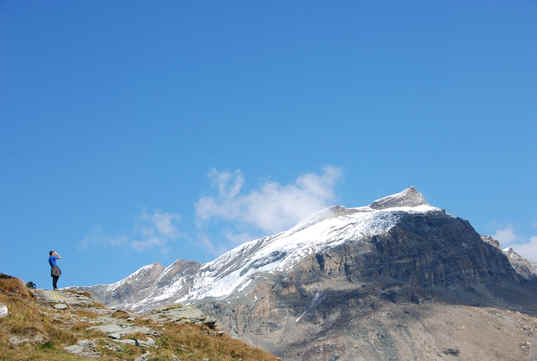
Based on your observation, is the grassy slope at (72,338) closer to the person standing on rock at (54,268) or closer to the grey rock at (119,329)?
the grey rock at (119,329)

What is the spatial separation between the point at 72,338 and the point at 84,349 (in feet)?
4.05

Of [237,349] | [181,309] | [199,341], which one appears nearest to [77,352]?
[199,341]

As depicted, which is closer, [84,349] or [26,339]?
[26,339]

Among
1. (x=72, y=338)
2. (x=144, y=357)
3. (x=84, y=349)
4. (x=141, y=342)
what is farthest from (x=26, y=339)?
(x=141, y=342)

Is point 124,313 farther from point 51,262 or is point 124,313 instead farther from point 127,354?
point 127,354

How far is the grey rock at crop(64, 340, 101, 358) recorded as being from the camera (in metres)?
33.1

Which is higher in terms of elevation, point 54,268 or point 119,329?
point 54,268

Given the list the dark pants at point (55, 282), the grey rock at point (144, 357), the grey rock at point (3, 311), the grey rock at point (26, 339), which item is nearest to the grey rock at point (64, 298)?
the dark pants at point (55, 282)

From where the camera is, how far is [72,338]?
34375mm

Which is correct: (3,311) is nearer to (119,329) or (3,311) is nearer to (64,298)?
(119,329)

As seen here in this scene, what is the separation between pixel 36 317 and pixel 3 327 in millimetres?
3218

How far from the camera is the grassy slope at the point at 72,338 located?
31.7m

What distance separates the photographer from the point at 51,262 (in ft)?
165

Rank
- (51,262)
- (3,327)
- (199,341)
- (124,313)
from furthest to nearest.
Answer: (51,262), (124,313), (199,341), (3,327)
